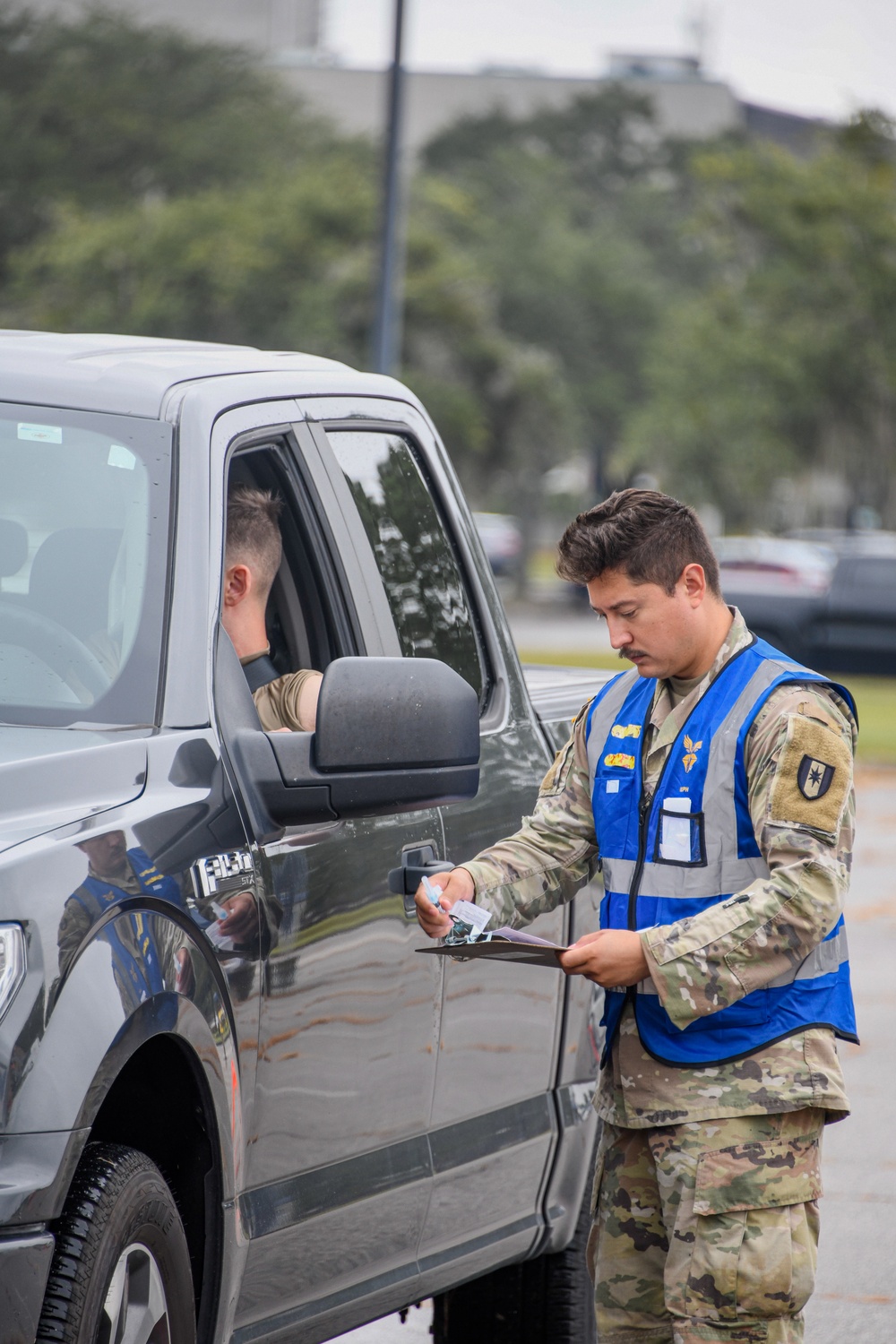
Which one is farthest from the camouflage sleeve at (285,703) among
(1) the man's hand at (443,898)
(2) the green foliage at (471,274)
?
(2) the green foliage at (471,274)

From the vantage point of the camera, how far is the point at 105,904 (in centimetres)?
268

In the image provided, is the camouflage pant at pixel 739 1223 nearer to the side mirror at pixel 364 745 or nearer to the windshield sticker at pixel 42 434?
the side mirror at pixel 364 745

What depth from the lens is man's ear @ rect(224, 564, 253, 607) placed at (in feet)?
11.8

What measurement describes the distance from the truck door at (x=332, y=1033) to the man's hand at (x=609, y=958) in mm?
431

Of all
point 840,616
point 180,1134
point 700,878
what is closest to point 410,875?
point 700,878

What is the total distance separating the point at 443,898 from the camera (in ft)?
10.8

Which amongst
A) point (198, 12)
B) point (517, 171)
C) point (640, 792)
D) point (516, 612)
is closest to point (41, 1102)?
point (640, 792)

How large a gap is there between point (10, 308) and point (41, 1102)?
1336 inches

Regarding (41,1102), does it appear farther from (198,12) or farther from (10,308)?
(198,12)

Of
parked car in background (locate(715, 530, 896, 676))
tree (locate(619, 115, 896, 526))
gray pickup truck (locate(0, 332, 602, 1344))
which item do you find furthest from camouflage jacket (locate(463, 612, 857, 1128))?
tree (locate(619, 115, 896, 526))

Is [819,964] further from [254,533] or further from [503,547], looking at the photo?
[503,547]

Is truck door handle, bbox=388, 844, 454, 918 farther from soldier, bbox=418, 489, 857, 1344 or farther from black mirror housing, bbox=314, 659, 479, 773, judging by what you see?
black mirror housing, bbox=314, 659, 479, 773

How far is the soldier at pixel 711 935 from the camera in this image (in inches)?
122

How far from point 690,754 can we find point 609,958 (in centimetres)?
36
